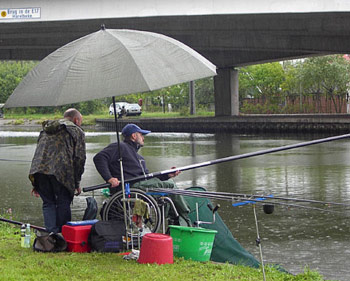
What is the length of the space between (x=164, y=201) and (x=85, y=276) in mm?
1546

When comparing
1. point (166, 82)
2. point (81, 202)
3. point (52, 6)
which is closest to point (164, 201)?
point (166, 82)

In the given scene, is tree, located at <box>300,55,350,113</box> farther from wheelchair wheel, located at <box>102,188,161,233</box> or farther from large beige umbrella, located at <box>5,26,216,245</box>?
large beige umbrella, located at <box>5,26,216,245</box>

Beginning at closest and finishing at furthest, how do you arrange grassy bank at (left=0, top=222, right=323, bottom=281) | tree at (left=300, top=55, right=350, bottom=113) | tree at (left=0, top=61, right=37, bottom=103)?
grassy bank at (left=0, top=222, right=323, bottom=281) < tree at (left=300, top=55, right=350, bottom=113) < tree at (left=0, top=61, right=37, bottom=103)

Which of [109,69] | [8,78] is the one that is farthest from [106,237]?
[8,78]

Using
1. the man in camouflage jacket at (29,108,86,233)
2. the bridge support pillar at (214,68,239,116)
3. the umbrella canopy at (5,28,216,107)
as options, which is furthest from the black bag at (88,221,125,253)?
the bridge support pillar at (214,68,239,116)

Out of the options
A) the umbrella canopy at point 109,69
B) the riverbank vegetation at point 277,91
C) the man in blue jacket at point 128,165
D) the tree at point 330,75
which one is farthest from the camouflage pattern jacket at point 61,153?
the tree at point 330,75

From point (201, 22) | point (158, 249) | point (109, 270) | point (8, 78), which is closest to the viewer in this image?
point (109, 270)

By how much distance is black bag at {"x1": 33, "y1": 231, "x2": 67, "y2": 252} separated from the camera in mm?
7219

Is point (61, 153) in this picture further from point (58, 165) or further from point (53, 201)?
point (53, 201)

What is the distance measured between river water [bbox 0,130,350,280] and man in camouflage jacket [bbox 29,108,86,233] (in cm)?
218

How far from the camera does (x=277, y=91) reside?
61.1 metres

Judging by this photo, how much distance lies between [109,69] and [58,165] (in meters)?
1.41

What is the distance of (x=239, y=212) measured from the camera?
11000 mm

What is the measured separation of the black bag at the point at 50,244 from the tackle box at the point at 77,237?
0.22 ft
